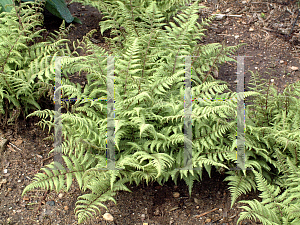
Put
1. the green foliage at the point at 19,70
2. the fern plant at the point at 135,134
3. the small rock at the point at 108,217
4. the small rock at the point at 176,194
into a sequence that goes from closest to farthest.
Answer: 1. the fern plant at the point at 135,134
2. the small rock at the point at 108,217
3. the small rock at the point at 176,194
4. the green foliage at the point at 19,70

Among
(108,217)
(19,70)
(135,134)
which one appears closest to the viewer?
(108,217)

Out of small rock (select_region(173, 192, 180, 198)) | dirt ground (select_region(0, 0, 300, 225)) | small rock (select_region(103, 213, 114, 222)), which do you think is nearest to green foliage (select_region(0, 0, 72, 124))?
dirt ground (select_region(0, 0, 300, 225))

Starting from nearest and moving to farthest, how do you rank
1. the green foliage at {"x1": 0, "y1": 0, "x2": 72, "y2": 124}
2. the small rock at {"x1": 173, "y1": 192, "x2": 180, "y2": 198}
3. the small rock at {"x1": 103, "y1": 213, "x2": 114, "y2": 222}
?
the small rock at {"x1": 103, "y1": 213, "x2": 114, "y2": 222}
the small rock at {"x1": 173, "y1": 192, "x2": 180, "y2": 198}
the green foliage at {"x1": 0, "y1": 0, "x2": 72, "y2": 124}

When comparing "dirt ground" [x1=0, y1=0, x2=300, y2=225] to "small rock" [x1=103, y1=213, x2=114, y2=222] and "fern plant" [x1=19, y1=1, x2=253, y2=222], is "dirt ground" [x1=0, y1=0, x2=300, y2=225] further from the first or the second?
"fern plant" [x1=19, y1=1, x2=253, y2=222]

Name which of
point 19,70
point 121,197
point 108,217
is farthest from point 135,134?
point 19,70

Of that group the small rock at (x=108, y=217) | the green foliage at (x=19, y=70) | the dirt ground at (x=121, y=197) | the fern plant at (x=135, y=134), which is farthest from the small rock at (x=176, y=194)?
the green foliage at (x=19, y=70)

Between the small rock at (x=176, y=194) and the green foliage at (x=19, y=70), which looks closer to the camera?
the small rock at (x=176, y=194)

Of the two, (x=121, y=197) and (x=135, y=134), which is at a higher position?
(x=135, y=134)

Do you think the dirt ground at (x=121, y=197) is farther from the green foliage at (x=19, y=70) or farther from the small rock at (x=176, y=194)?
the green foliage at (x=19, y=70)

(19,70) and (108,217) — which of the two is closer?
(108,217)

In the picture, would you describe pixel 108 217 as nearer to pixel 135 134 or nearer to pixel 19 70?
pixel 135 134

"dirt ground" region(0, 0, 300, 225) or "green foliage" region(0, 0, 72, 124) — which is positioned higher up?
"green foliage" region(0, 0, 72, 124)

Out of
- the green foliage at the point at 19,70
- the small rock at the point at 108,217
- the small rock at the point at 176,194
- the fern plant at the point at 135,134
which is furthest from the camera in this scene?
the green foliage at the point at 19,70

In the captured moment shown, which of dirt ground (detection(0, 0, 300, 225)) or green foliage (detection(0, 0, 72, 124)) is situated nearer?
dirt ground (detection(0, 0, 300, 225))
